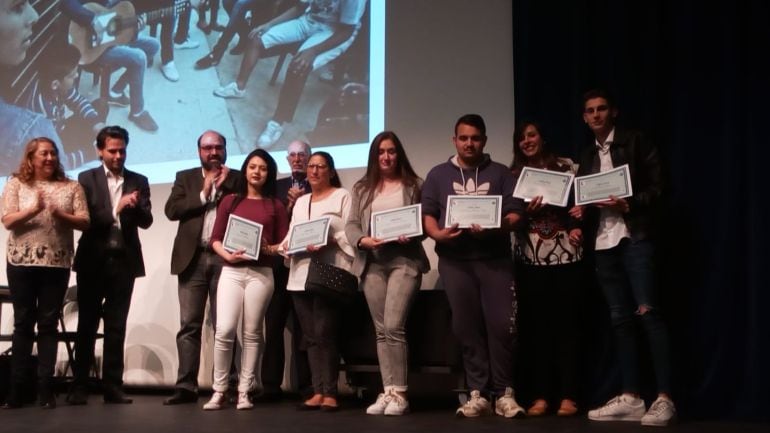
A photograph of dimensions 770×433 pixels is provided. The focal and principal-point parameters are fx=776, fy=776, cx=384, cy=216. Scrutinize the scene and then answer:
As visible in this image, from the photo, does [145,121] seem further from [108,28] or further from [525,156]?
[525,156]

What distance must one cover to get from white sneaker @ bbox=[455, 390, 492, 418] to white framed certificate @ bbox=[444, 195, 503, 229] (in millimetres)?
764

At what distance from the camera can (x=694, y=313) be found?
3734 millimetres

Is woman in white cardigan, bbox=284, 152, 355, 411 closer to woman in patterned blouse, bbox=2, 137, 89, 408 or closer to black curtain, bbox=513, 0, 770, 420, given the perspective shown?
woman in patterned blouse, bbox=2, 137, 89, 408

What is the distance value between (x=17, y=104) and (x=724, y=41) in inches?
192

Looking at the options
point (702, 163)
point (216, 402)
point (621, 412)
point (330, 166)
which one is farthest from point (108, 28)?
point (621, 412)

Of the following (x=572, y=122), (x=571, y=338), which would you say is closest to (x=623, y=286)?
(x=571, y=338)

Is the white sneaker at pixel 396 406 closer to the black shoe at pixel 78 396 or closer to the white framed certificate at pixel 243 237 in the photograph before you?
the white framed certificate at pixel 243 237

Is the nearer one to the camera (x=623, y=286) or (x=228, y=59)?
(x=623, y=286)

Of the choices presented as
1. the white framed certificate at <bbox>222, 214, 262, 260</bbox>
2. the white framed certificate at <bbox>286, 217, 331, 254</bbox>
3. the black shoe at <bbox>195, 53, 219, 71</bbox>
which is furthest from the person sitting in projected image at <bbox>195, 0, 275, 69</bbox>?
the white framed certificate at <bbox>286, 217, 331, 254</bbox>

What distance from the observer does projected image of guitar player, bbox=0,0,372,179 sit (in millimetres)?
4848

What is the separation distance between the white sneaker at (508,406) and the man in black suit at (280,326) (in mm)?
1212

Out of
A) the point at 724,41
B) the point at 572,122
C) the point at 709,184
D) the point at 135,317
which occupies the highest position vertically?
A: the point at 724,41

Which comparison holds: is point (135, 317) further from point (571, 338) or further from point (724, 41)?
point (724, 41)

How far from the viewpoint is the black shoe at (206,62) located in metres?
5.23
